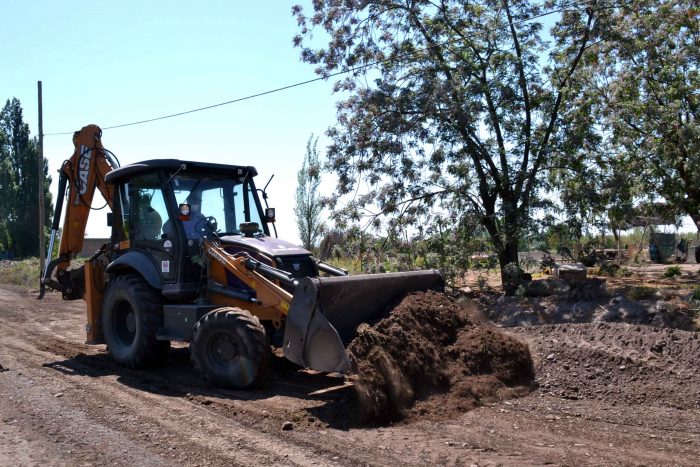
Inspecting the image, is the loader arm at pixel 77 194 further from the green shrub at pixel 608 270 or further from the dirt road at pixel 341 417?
the green shrub at pixel 608 270

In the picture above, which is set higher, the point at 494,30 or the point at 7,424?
the point at 494,30

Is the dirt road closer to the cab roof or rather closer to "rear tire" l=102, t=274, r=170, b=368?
"rear tire" l=102, t=274, r=170, b=368

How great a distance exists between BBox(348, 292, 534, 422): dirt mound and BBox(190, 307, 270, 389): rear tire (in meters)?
1.22

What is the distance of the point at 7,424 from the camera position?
621cm

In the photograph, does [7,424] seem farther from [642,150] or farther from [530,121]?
[642,150]

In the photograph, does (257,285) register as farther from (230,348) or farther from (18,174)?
(18,174)

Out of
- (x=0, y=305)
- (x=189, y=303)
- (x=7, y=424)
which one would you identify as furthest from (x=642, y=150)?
(x=0, y=305)

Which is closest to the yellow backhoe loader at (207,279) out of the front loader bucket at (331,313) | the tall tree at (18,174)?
the front loader bucket at (331,313)

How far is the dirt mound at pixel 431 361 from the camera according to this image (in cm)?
644

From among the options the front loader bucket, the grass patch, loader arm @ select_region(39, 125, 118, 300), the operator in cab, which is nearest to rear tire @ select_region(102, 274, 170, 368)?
the operator in cab

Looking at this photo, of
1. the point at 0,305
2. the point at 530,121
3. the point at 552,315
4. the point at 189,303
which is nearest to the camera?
the point at 189,303

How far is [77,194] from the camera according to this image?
34.7 ft

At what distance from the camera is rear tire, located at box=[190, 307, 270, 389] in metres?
7.23

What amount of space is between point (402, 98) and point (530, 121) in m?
2.79
